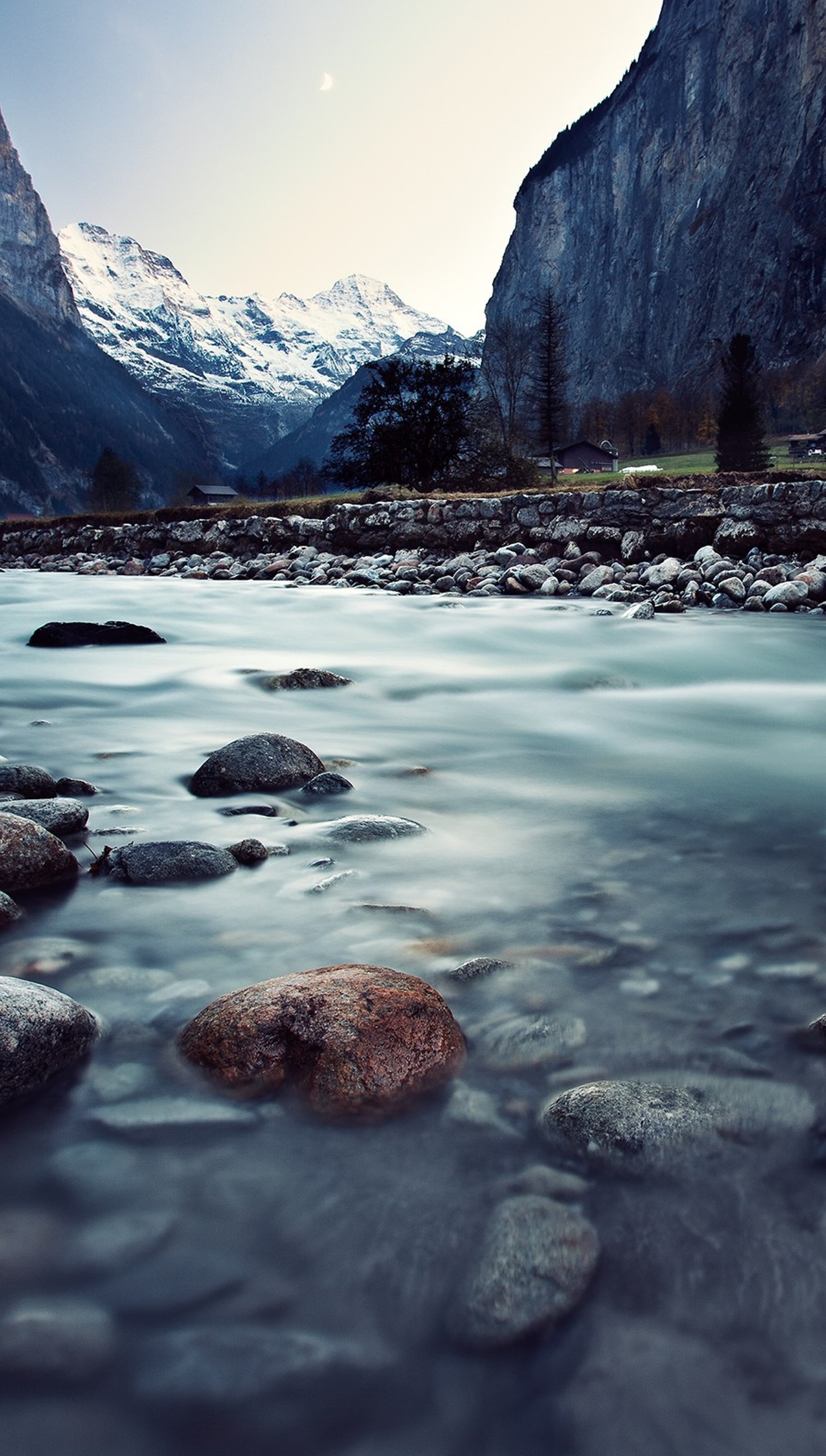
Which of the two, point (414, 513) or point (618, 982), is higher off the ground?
point (414, 513)

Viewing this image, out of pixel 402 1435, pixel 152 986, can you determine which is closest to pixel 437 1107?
pixel 402 1435

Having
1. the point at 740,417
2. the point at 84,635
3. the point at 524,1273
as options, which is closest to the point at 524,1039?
the point at 524,1273

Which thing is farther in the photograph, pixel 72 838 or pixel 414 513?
pixel 414 513

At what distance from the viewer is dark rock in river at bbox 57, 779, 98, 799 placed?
13.1 feet

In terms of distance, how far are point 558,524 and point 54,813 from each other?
1400 centimetres

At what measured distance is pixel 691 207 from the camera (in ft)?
392

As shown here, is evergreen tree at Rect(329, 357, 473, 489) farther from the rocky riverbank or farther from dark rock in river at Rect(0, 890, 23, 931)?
dark rock in river at Rect(0, 890, 23, 931)

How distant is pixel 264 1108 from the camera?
72.6 inches

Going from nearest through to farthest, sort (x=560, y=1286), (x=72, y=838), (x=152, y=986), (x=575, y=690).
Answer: (x=560, y=1286) → (x=152, y=986) → (x=72, y=838) → (x=575, y=690)

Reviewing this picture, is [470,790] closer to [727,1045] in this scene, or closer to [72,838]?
[72,838]

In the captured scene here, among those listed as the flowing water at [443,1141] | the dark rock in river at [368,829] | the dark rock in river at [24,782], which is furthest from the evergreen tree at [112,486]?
the dark rock in river at [368,829]

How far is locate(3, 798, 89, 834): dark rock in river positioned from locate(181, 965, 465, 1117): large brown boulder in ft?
5.00

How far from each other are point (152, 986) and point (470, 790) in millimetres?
2302

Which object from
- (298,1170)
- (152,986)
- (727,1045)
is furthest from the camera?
(152,986)
